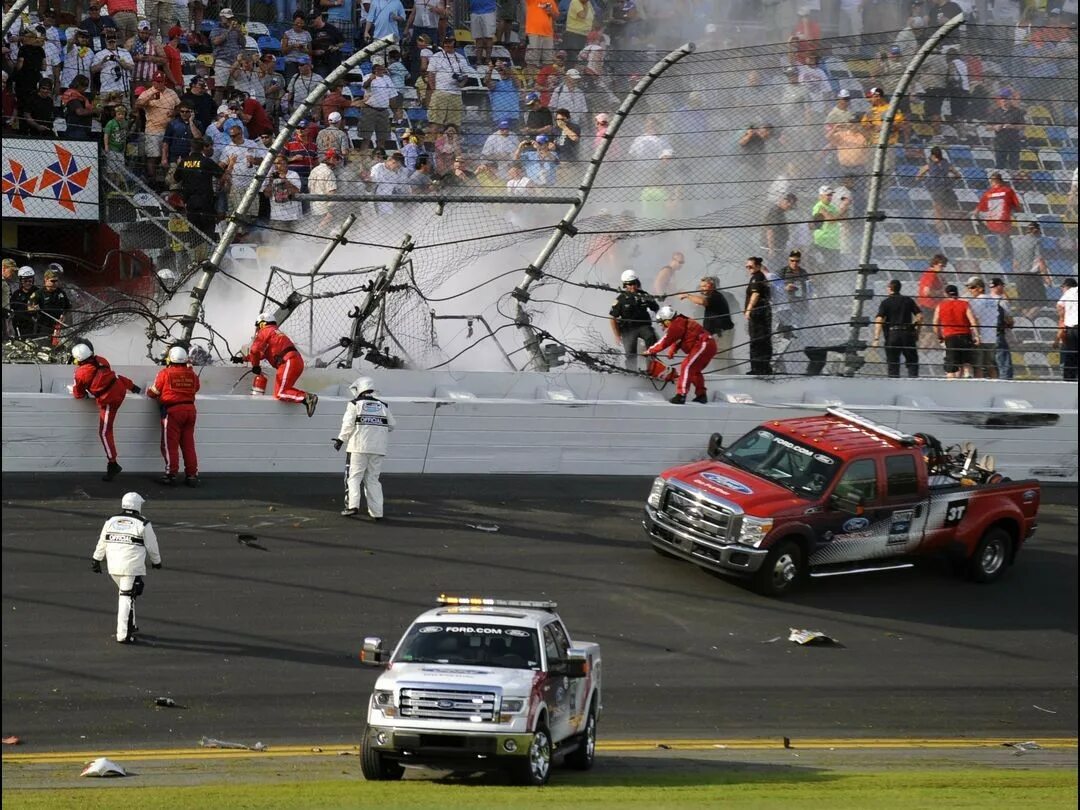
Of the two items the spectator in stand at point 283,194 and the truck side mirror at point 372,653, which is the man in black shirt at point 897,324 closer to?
the spectator in stand at point 283,194

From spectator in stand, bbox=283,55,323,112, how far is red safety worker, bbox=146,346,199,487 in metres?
4.18

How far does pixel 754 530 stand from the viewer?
1526cm

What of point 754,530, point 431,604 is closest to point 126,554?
point 431,604

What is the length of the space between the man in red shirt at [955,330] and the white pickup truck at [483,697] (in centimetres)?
913

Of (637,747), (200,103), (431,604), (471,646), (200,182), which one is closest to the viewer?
(471,646)

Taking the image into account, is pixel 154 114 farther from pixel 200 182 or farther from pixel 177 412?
pixel 177 412

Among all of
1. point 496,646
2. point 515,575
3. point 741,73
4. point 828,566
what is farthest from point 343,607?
point 741,73

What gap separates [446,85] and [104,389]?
215 inches

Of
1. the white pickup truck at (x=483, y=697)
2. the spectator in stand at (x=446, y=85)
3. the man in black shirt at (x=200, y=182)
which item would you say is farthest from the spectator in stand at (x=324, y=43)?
the white pickup truck at (x=483, y=697)

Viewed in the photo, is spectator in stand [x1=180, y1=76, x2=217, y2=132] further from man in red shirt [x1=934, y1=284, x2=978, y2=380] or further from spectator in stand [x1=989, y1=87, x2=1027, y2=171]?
spectator in stand [x1=989, y1=87, x2=1027, y2=171]

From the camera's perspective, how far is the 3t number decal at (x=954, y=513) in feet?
53.9

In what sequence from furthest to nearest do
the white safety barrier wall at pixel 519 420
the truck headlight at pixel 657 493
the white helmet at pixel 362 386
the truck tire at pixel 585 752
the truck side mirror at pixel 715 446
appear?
the white safety barrier wall at pixel 519 420, the white helmet at pixel 362 386, the truck side mirror at pixel 715 446, the truck headlight at pixel 657 493, the truck tire at pixel 585 752

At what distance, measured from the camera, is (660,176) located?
1902 cm

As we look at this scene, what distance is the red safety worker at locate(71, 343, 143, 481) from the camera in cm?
1689
